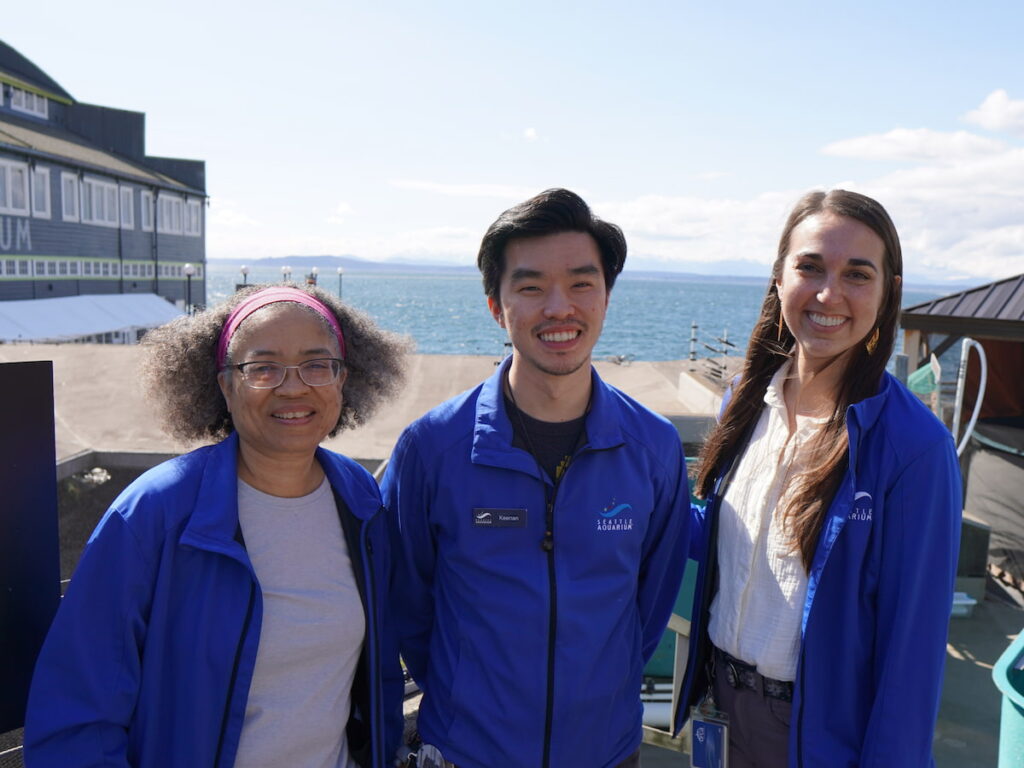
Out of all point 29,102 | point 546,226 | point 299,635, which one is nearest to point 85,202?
point 29,102

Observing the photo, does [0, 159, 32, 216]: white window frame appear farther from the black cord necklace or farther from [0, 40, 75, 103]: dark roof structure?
the black cord necklace

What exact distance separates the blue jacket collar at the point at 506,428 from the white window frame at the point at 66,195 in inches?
1064

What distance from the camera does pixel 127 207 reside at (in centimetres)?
2912

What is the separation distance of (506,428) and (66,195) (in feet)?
90.4

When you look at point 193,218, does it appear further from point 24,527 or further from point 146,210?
point 24,527

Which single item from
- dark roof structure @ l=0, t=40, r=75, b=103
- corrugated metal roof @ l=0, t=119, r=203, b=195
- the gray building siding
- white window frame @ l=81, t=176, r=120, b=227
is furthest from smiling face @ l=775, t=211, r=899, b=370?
dark roof structure @ l=0, t=40, r=75, b=103

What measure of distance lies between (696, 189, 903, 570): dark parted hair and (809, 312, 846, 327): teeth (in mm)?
119

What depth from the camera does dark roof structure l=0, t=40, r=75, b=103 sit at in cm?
2602

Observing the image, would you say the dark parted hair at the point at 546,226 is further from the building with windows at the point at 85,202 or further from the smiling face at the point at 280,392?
the building with windows at the point at 85,202

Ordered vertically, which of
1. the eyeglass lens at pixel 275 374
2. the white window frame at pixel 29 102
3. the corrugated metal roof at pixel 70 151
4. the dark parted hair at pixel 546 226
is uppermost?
the white window frame at pixel 29 102

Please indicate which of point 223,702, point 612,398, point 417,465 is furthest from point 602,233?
point 223,702

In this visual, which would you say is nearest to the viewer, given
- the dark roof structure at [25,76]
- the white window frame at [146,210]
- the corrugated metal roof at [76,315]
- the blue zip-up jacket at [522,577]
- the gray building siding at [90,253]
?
the blue zip-up jacket at [522,577]

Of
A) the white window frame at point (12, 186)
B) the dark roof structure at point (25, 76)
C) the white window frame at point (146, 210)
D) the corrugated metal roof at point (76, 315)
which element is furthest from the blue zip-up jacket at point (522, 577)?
the white window frame at point (146, 210)

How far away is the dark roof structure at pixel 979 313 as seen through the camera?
8.41 meters
